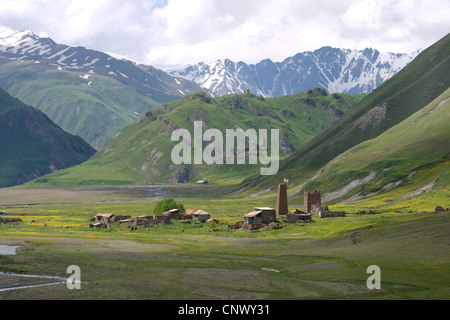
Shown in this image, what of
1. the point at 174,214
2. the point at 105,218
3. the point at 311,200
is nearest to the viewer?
the point at 105,218

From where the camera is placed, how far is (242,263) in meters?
73.2

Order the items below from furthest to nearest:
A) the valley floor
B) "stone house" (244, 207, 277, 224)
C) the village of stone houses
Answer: the village of stone houses
"stone house" (244, 207, 277, 224)
the valley floor

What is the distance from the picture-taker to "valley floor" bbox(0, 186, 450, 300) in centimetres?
5475

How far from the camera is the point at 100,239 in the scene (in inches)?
3939

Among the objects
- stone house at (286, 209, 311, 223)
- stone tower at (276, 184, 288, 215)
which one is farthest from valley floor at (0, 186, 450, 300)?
stone tower at (276, 184, 288, 215)

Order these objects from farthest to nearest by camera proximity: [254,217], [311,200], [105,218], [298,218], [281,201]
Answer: [311,200] < [281,201] < [105,218] < [298,218] < [254,217]

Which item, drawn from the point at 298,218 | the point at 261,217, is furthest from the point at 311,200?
the point at 261,217

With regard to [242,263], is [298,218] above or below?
above

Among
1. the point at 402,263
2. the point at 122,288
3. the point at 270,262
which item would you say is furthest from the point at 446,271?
the point at 122,288

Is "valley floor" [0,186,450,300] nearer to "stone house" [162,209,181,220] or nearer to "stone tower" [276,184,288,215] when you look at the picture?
"stone tower" [276,184,288,215]

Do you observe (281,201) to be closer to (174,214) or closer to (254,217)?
(254,217)

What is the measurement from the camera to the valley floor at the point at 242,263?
54750mm
